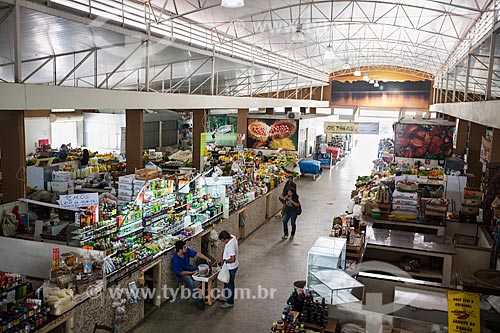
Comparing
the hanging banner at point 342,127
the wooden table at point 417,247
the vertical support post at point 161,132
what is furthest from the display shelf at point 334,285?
the hanging banner at point 342,127

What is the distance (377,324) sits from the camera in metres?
4.96

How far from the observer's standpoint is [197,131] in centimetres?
1315

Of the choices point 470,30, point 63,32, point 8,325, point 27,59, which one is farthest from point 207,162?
point 8,325

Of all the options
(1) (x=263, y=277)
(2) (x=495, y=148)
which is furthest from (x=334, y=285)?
(2) (x=495, y=148)

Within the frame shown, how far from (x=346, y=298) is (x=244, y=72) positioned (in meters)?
14.2

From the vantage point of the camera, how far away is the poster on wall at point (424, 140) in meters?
14.2

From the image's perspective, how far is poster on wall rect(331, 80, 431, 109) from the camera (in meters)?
33.5

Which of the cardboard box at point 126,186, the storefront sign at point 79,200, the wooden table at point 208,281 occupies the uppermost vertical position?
the storefront sign at point 79,200

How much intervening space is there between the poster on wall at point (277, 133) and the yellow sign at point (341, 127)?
4.70 metres

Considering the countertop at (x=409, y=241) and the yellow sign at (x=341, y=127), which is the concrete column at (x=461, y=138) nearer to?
the yellow sign at (x=341, y=127)

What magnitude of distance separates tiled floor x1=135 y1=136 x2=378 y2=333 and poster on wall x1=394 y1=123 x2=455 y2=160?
296cm

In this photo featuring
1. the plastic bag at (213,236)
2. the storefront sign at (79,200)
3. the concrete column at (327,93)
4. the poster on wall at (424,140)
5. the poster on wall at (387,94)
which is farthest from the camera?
the concrete column at (327,93)

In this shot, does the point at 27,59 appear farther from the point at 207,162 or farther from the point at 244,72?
the point at 244,72

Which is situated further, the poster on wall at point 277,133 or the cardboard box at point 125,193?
the poster on wall at point 277,133
